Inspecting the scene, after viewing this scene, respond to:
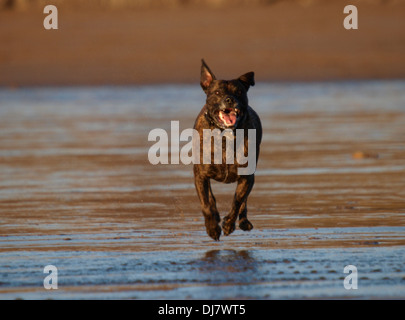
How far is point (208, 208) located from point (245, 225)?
0.52m

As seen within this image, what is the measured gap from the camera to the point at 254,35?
33.2 metres

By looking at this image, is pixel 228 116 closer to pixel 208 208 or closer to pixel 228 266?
pixel 208 208

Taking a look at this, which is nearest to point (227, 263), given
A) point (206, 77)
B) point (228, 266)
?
point (228, 266)

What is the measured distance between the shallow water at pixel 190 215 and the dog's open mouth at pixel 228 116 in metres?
1.05

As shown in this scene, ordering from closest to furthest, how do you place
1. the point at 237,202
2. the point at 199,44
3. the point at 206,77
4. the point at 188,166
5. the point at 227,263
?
the point at 227,263
the point at 237,202
the point at 206,77
the point at 188,166
the point at 199,44

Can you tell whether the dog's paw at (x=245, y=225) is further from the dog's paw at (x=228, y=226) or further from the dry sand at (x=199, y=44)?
the dry sand at (x=199, y=44)

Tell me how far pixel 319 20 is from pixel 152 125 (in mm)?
15822

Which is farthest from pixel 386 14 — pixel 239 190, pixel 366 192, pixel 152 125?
pixel 239 190

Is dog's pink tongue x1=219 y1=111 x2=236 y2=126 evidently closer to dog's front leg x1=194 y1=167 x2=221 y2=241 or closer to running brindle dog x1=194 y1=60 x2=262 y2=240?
running brindle dog x1=194 y1=60 x2=262 y2=240

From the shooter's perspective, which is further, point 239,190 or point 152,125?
point 152,125

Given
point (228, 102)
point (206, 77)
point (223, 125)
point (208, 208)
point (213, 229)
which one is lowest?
point (213, 229)

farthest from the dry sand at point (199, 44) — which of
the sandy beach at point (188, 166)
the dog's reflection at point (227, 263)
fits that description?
the dog's reflection at point (227, 263)

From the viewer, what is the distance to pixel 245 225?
9594 millimetres
